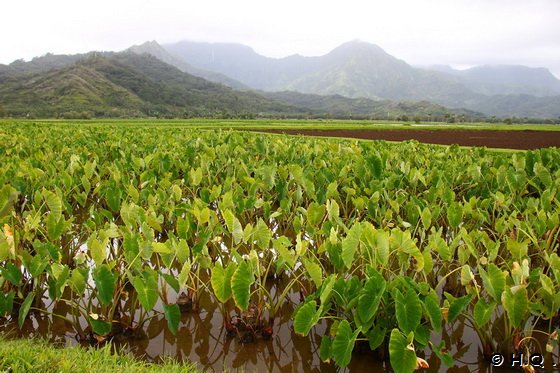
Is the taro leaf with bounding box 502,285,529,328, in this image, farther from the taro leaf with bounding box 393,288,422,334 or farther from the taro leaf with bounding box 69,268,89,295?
the taro leaf with bounding box 69,268,89,295

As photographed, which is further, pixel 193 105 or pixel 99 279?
pixel 193 105

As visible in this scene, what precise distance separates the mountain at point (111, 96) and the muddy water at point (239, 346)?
227ft

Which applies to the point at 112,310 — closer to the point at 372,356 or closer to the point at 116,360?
the point at 116,360

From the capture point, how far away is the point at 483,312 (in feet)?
7.59

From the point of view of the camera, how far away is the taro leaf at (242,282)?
247cm

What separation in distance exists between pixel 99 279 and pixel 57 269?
0.25m

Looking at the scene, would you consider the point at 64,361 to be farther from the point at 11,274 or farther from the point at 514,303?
the point at 514,303

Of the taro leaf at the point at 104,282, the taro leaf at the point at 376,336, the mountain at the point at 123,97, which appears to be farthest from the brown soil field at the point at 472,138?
the mountain at the point at 123,97

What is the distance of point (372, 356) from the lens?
2604 mm

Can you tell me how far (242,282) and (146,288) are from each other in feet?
1.89

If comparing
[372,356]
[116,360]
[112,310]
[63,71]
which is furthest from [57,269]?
[63,71]

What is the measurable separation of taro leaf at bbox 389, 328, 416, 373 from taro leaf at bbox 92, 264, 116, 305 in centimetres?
164

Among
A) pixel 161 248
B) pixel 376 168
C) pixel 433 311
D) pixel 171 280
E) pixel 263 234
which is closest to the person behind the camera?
pixel 433 311

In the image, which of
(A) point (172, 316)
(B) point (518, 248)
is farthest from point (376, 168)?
(A) point (172, 316)
